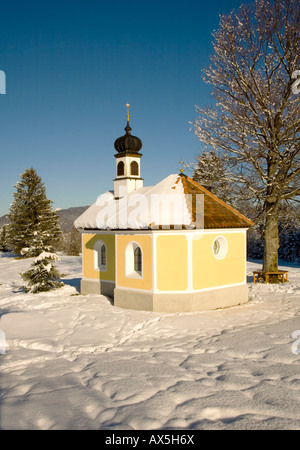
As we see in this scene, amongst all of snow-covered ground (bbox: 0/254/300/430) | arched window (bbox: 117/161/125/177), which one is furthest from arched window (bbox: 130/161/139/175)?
snow-covered ground (bbox: 0/254/300/430)

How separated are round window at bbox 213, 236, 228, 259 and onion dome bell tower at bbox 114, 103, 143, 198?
548 centimetres

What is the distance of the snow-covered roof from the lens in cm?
1252

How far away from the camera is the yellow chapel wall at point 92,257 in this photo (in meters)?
15.4

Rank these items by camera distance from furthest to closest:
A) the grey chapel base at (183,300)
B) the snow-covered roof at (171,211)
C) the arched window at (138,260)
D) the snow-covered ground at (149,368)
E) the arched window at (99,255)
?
the arched window at (99,255), the arched window at (138,260), the snow-covered roof at (171,211), the grey chapel base at (183,300), the snow-covered ground at (149,368)

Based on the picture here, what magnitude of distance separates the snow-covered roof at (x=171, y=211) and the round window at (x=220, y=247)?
23.6 inches

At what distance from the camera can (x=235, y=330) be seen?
9812 millimetres

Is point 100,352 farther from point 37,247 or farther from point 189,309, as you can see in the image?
point 37,247

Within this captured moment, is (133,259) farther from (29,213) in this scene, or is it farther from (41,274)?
(29,213)

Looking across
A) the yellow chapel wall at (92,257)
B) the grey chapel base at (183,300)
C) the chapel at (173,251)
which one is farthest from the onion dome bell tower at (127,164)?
the grey chapel base at (183,300)

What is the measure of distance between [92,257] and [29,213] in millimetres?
22267

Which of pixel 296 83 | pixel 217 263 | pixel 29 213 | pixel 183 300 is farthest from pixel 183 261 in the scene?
pixel 29 213

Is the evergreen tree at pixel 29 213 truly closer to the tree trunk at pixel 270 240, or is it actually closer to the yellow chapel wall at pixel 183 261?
the tree trunk at pixel 270 240
